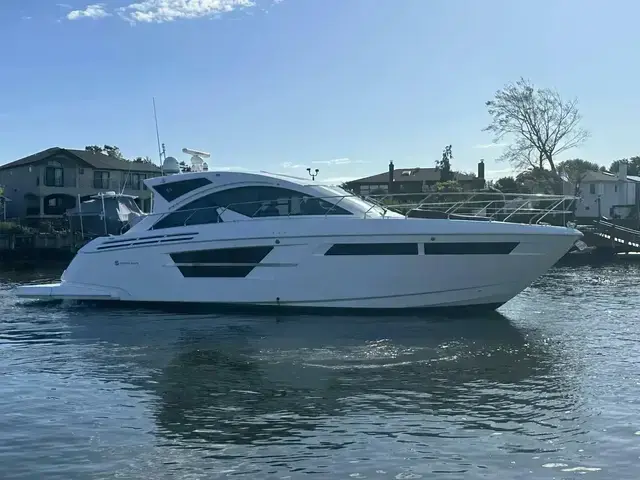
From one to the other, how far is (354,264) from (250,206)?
9.91 feet

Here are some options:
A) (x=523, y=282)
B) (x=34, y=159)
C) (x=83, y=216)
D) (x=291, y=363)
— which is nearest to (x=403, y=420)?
(x=291, y=363)

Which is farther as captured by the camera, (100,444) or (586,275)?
(586,275)

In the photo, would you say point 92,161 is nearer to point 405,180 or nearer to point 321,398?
point 405,180

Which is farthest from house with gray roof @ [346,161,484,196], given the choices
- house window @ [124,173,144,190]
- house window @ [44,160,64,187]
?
house window @ [44,160,64,187]

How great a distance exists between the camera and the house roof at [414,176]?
69.8 meters

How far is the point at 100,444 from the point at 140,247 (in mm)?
9827

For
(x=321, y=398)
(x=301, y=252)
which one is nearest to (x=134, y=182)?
(x=301, y=252)

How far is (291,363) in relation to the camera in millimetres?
11273

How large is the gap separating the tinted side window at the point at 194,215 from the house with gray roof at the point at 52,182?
34.8m

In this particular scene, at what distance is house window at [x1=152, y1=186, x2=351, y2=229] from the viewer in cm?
1602

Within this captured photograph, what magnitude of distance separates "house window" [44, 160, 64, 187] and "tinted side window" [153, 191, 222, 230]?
3869 cm

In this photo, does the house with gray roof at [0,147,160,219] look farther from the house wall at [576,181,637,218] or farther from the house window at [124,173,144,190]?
the house wall at [576,181,637,218]

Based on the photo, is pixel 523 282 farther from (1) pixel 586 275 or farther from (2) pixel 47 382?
(1) pixel 586 275

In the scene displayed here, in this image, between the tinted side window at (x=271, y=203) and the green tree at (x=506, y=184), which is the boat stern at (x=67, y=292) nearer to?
the tinted side window at (x=271, y=203)
